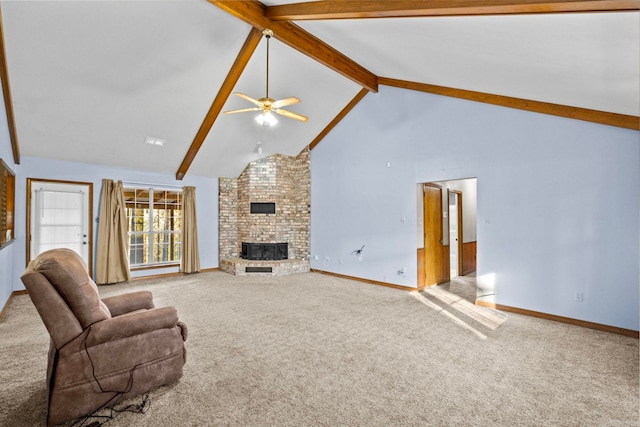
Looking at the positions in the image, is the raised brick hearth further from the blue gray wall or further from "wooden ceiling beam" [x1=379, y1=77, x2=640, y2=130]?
"wooden ceiling beam" [x1=379, y1=77, x2=640, y2=130]

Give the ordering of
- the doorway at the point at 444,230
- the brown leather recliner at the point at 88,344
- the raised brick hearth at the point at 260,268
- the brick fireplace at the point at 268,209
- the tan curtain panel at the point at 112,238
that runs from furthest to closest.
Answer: the brick fireplace at the point at 268,209, the raised brick hearth at the point at 260,268, the tan curtain panel at the point at 112,238, the doorway at the point at 444,230, the brown leather recliner at the point at 88,344

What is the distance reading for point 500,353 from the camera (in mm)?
3018

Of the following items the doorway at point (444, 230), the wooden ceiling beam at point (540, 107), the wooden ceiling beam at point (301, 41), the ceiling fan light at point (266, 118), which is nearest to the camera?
the wooden ceiling beam at point (540, 107)

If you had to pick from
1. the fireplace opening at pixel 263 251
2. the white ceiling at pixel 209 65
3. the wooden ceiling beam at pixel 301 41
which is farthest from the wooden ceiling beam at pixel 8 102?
the fireplace opening at pixel 263 251

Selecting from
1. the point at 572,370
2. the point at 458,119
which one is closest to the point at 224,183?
the point at 458,119

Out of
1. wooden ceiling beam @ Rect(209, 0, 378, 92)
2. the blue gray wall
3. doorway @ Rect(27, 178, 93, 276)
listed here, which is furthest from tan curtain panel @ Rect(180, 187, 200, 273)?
wooden ceiling beam @ Rect(209, 0, 378, 92)

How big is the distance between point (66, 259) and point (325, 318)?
2.85 metres

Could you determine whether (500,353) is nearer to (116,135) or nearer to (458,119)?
(458,119)

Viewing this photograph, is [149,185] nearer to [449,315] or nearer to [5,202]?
[5,202]

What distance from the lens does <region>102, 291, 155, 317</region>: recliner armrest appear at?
8.91ft

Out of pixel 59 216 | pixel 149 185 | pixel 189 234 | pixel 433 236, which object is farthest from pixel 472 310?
pixel 59 216

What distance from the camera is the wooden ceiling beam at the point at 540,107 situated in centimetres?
351

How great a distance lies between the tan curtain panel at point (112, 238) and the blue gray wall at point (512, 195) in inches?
182

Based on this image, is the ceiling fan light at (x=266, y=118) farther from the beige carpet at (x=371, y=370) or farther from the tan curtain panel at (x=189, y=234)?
the tan curtain panel at (x=189, y=234)
